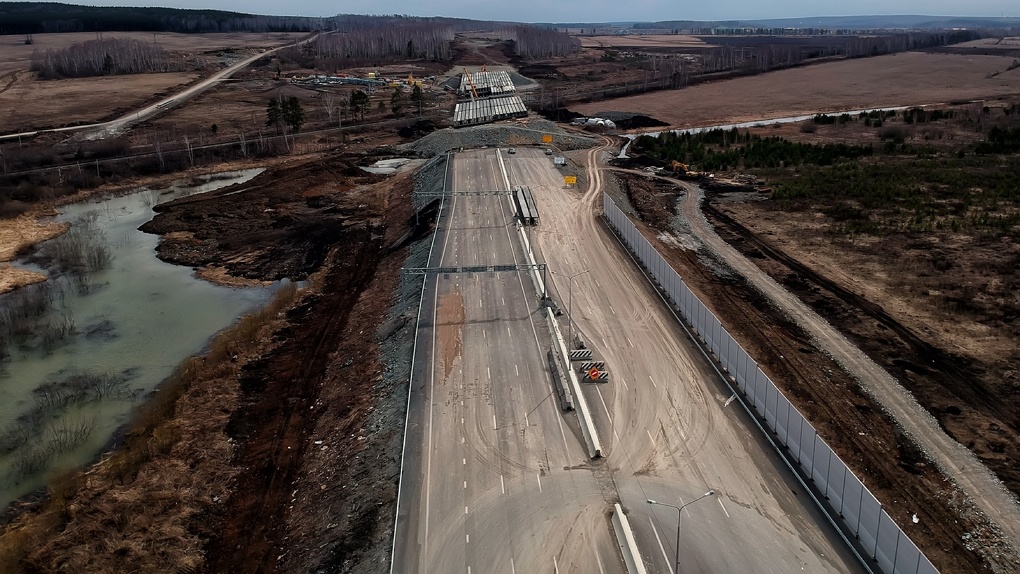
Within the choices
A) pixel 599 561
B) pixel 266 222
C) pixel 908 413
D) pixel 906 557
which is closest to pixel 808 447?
pixel 906 557

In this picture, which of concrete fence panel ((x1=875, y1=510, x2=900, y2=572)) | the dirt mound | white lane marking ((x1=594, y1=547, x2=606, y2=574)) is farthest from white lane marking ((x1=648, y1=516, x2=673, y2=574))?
the dirt mound

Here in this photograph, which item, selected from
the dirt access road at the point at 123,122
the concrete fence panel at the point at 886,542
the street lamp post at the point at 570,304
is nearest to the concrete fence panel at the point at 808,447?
the concrete fence panel at the point at 886,542

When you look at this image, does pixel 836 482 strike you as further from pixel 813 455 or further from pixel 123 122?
pixel 123 122

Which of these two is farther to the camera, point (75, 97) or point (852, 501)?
point (75, 97)

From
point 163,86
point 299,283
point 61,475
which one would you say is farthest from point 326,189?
point 163,86

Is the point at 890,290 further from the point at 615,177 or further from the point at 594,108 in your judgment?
the point at 594,108

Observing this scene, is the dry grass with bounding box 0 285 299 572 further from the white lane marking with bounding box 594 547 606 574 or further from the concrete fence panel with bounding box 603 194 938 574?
the concrete fence panel with bounding box 603 194 938 574
